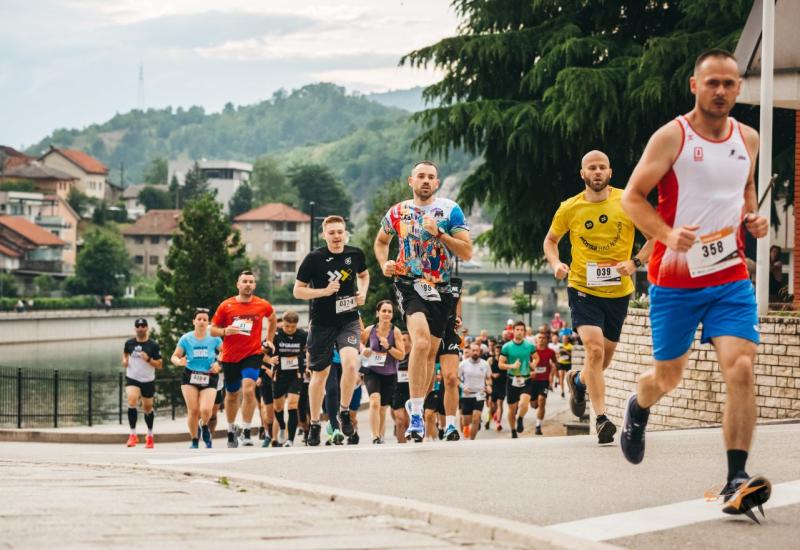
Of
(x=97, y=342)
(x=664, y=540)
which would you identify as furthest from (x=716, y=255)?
(x=97, y=342)

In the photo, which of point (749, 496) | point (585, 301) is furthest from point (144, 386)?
point (749, 496)

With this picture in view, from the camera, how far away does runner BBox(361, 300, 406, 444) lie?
58.7 ft

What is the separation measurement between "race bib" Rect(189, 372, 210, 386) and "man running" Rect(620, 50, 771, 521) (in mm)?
12431

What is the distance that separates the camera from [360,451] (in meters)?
10.6

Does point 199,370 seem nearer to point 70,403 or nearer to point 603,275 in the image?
point 603,275

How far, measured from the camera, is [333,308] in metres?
13.1

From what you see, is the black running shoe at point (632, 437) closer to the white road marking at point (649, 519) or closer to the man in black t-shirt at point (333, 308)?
the white road marking at point (649, 519)

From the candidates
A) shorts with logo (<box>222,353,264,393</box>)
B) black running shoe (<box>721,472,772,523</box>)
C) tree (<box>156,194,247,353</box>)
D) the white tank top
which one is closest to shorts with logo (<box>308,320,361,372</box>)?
shorts with logo (<box>222,353,264,393</box>)

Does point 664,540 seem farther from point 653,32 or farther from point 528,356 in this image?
point 653,32

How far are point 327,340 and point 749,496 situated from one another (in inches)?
285

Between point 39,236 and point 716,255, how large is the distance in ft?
492

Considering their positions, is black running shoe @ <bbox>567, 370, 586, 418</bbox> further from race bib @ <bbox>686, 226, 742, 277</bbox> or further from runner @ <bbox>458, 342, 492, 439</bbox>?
runner @ <bbox>458, 342, 492, 439</bbox>

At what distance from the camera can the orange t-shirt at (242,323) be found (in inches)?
667

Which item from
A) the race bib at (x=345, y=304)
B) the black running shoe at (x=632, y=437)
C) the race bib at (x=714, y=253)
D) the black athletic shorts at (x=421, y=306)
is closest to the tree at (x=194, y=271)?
the race bib at (x=345, y=304)
